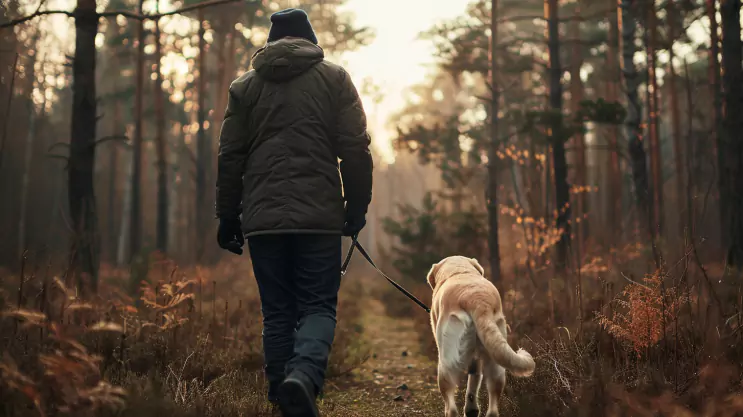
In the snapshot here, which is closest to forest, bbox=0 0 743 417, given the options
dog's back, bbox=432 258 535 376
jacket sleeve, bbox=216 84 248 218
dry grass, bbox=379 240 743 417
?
dry grass, bbox=379 240 743 417

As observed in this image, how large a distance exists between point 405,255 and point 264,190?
858cm

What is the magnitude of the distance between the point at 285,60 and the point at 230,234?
1218 millimetres

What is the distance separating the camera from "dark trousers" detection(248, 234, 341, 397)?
10.9 ft

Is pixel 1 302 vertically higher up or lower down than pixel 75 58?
lower down

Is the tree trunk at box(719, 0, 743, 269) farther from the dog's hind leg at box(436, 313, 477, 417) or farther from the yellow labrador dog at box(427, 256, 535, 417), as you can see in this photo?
the dog's hind leg at box(436, 313, 477, 417)

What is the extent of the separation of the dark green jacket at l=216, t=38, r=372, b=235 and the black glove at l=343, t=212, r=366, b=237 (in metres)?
0.04

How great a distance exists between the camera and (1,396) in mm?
2693

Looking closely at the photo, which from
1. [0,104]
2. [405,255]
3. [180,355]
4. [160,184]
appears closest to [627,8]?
[405,255]

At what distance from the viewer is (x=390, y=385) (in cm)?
517

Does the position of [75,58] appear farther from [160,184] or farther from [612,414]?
[160,184]

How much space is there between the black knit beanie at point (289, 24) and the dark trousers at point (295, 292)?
1345 millimetres

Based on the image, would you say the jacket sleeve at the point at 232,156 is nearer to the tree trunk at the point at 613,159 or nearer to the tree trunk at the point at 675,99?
the tree trunk at the point at 675,99

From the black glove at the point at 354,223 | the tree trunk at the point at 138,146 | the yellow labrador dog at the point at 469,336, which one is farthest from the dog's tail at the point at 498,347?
the tree trunk at the point at 138,146

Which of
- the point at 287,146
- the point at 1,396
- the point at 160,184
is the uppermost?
the point at 160,184
